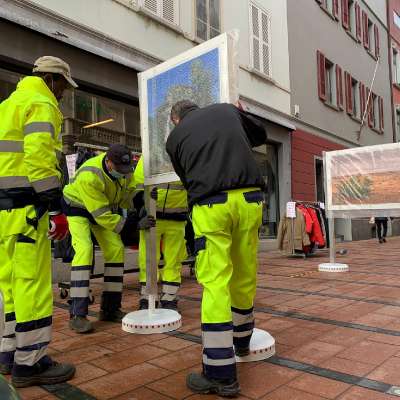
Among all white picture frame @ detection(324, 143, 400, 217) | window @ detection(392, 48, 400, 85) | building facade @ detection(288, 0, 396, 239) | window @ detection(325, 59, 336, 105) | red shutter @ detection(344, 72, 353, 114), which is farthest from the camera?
window @ detection(392, 48, 400, 85)

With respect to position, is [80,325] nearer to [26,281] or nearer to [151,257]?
[151,257]

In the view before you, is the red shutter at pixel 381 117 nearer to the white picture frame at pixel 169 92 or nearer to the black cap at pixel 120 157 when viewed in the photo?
the white picture frame at pixel 169 92

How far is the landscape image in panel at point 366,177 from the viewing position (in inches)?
289

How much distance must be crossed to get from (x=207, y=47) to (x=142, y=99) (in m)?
1.01

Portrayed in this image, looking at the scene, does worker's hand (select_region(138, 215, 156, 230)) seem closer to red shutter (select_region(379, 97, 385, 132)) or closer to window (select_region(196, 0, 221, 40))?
window (select_region(196, 0, 221, 40))

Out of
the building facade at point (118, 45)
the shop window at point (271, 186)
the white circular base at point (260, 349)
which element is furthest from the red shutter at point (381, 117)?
the white circular base at point (260, 349)

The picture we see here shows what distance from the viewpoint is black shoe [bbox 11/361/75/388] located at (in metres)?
2.69

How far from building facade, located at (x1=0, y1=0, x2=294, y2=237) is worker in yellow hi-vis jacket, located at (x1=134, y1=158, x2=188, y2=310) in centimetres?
357

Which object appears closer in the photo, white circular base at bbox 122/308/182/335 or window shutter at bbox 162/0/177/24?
white circular base at bbox 122/308/182/335

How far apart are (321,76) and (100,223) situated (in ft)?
43.9

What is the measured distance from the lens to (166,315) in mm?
4105

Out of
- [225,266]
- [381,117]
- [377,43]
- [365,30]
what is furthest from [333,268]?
[377,43]

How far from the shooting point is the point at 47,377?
273cm

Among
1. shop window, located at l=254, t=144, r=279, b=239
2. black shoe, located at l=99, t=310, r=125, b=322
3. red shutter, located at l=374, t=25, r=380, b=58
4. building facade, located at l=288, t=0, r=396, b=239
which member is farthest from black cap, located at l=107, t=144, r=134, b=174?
red shutter, located at l=374, t=25, r=380, b=58
